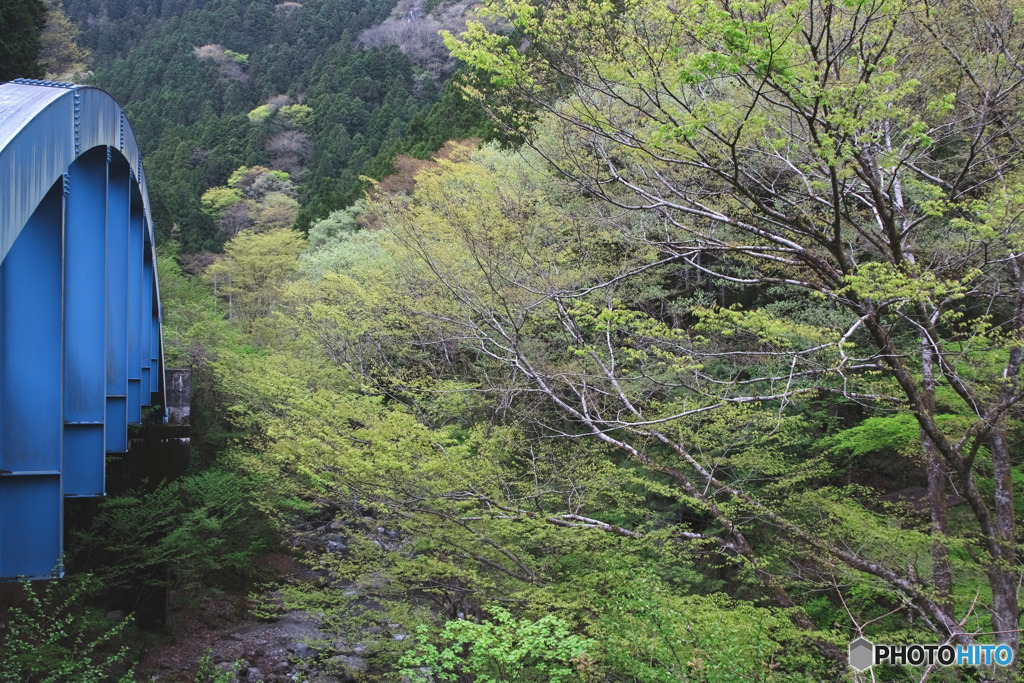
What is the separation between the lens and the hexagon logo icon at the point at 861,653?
21.0 feet

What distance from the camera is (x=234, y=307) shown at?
2698cm

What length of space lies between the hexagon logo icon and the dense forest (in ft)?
0.94

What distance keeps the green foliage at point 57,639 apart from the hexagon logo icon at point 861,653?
7.73 meters

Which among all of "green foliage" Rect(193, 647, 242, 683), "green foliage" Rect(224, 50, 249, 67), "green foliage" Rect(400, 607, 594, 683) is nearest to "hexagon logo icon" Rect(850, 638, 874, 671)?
"green foliage" Rect(400, 607, 594, 683)

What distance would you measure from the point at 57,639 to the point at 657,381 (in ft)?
26.4

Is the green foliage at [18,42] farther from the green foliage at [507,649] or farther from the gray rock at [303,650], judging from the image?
the green foliage at [507,649]

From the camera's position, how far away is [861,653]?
6.57 metres

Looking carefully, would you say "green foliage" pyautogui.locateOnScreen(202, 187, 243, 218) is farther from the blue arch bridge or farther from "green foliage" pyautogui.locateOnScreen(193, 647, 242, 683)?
the blue arch bridge

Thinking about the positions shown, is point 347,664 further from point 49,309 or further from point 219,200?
point 219,200

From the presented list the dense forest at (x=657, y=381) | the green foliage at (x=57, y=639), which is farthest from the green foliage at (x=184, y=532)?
the green foliage at (x=57, y=639)

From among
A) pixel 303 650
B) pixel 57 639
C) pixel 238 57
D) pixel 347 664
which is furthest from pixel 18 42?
pixel 238 57

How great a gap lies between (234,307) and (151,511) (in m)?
16.6

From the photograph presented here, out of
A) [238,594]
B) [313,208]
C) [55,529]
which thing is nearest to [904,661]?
[55,529]

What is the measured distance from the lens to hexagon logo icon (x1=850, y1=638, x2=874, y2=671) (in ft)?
21.0
